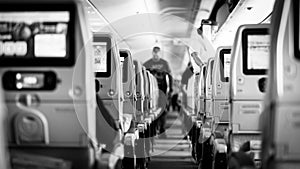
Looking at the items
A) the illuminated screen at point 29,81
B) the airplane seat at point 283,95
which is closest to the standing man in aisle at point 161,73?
the illuminated screen at point 29,81

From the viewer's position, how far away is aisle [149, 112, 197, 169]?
8.20 meters

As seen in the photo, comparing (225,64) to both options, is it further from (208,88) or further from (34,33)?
(34,33)

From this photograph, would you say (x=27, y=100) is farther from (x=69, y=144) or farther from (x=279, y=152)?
(x=279, y=152)

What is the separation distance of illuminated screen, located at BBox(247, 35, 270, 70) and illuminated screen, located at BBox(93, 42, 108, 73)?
146 cm

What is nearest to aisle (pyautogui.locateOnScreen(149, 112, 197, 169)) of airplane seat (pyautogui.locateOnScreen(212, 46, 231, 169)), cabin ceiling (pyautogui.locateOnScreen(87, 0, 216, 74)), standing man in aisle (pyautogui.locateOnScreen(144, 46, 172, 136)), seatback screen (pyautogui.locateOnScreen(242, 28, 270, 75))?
standing man in aisle (pyautogui.locateOnScreen(144, 46, 172, 136))

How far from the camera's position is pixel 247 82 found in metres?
4.33

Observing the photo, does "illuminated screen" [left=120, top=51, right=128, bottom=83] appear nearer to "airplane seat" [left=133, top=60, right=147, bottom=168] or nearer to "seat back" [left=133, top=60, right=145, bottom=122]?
"airplane seat" [left=133, top=60, right=147, bottom=168]

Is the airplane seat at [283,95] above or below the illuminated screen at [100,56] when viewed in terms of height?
below

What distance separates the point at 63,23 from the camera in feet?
9.66

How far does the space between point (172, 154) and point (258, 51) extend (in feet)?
18.6

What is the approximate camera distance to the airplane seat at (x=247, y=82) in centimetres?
414

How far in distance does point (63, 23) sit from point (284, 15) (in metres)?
1.34

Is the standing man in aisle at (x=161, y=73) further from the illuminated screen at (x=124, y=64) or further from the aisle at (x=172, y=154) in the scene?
the illuminated screen at (x=124, y=64)

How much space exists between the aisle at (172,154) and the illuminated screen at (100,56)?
3.50m
